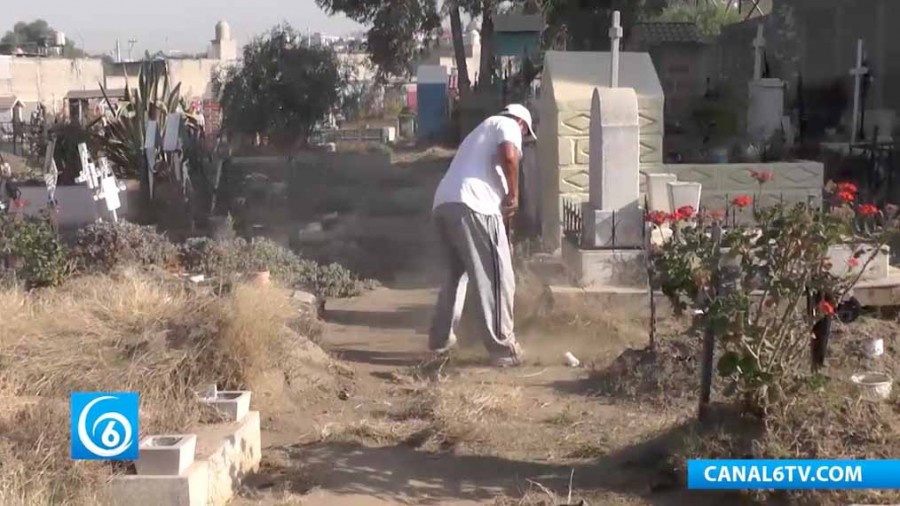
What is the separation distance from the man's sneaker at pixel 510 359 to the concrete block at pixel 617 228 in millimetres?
1469

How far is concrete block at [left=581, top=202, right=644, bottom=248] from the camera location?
8.28 m

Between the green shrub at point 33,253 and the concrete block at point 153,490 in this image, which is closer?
the concrete block at point 153,490

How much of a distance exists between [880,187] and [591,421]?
8.31 meters

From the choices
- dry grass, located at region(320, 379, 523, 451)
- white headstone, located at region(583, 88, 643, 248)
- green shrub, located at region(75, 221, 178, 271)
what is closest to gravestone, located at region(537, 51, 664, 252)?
white headstone, located at region(583, 88, 643, 248)

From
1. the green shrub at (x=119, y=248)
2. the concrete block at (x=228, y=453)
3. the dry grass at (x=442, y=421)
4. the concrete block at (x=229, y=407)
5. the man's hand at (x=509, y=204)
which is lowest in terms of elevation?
the dry grass at (x=442, y=421)

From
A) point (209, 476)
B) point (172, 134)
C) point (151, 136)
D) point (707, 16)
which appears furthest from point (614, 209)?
point (707, 16)

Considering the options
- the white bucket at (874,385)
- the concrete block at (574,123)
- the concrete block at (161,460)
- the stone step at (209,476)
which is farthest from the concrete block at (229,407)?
the concrete block at (574,123)

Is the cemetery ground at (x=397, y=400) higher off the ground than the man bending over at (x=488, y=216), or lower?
lower

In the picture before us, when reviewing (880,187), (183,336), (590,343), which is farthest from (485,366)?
(880,187)

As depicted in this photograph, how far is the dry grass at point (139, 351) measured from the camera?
4.91m

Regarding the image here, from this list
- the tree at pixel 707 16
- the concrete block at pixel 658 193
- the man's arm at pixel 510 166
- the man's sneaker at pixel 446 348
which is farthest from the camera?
the tree at pixel 707 16

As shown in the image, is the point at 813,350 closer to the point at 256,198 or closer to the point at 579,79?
the point at 579,79

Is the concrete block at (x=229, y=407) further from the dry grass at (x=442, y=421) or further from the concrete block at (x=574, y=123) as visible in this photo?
the concrete block at (x=574, y=123)

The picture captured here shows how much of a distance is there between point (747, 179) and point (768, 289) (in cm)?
599
